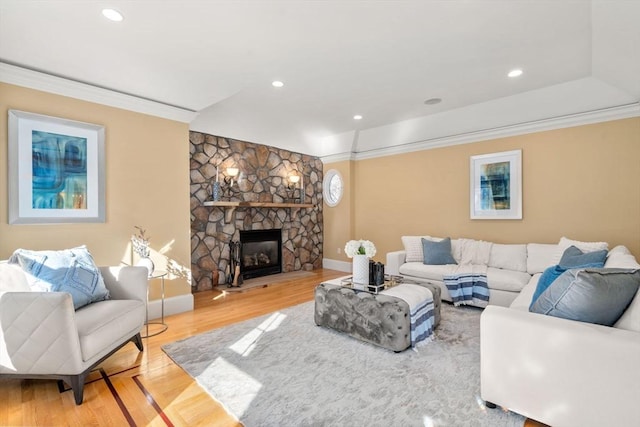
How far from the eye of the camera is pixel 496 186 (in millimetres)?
4465

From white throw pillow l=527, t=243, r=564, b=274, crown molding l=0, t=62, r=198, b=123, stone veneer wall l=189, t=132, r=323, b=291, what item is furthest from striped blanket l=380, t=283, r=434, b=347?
crown molding l=0, t=62, r=198, b=123

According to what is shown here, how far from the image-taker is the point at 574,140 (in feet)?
12.7

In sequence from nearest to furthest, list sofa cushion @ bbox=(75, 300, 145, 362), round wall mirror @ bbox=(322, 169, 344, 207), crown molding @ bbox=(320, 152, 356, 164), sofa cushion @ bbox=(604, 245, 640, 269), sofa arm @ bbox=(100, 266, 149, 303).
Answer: sofa cushion @ bbox=(75, 300, 145, 362) → sofa cushion @ bbox=(604, 245, 640, 269) → sofa arm @ bbox=(100, 266, 149, 303) → crown molding @ bbox=(320, 152, 356, 164) → round wall mirror @ bbox=(322, 169, 344, 207)

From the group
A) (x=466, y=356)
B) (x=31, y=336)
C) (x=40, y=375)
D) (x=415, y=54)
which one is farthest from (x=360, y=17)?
(x=40, y=375)

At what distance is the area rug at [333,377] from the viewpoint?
182 cm

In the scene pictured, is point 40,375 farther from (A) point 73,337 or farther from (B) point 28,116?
(B) point 28,116

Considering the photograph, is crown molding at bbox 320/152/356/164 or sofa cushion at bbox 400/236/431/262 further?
crown molding at bbox 320/152/356/164

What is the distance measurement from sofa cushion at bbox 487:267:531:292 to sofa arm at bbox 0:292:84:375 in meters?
4.02

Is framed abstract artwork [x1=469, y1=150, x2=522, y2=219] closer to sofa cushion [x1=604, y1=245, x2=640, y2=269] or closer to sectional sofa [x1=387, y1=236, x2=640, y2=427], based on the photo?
sofa cushion [x1=604, y1=245, x2=640, y2=269]

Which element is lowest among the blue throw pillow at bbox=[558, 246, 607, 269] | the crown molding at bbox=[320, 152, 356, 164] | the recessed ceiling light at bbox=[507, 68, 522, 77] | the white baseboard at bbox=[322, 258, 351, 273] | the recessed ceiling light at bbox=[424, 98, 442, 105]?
the white baseboard at bbox=[322, 258, 351, 273]

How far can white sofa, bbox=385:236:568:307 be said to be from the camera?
11.6 ft

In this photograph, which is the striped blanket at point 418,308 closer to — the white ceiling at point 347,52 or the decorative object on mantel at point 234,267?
the white ceiling at point 347,52

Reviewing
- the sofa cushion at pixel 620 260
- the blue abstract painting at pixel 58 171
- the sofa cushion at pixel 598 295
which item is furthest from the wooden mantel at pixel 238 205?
the sofa cushion at pixel 620 260

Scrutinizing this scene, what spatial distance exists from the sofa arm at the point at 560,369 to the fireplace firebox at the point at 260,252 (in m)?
4.17
